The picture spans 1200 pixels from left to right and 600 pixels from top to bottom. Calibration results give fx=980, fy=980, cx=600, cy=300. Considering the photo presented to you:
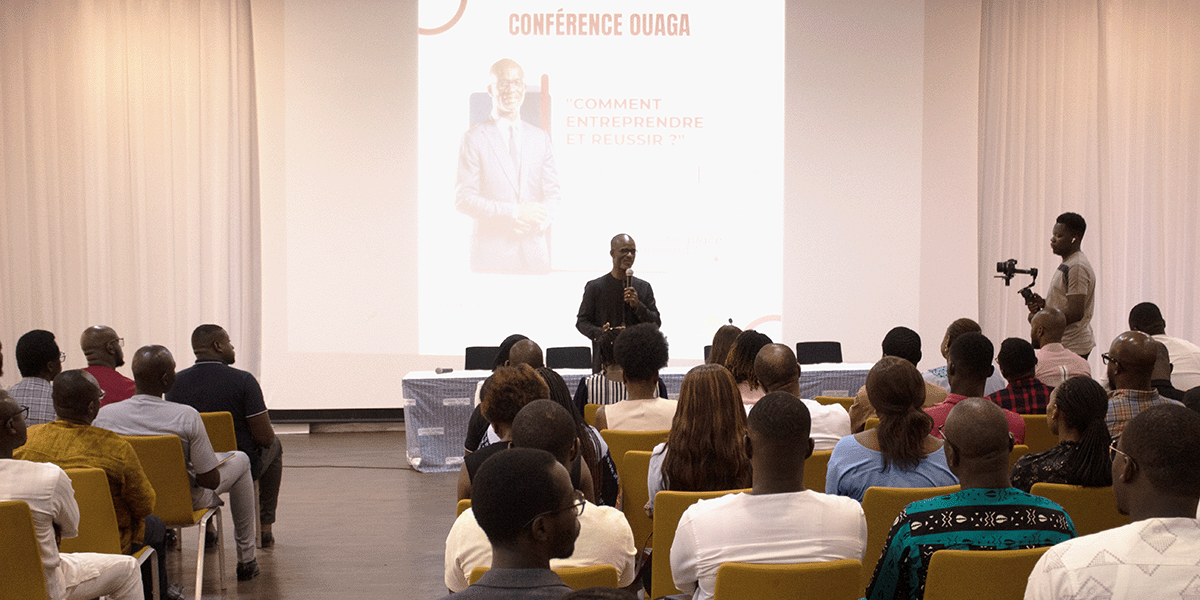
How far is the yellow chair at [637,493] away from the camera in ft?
11.2

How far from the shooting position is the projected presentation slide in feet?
26.7

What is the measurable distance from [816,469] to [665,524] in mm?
1031

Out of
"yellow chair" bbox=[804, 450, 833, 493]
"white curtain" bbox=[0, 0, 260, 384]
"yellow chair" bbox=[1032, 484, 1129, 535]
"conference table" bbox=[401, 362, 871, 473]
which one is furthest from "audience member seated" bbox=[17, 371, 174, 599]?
"white curtain" bbox=[0, 0, 260, 384]

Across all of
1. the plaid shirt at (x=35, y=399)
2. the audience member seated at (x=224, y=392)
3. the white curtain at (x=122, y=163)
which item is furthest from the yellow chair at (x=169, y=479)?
the white curtain at (x=122, y=163)

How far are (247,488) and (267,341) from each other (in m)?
3.98

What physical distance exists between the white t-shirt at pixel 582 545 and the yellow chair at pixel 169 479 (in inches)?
76.5

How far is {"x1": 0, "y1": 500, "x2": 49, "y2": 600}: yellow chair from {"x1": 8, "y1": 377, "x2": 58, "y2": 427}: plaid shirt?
6.35 ft

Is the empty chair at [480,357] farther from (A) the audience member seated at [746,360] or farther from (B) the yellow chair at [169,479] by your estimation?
(A) the audience member seated at [746,360]

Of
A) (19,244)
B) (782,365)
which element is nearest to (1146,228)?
(782,365)

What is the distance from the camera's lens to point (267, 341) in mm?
8336

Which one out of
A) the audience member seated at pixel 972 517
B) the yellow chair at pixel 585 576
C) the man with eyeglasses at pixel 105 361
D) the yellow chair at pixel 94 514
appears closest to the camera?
the yellow chair at pixel 585 576

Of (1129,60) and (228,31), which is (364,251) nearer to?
(228,31)

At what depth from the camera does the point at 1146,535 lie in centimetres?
182

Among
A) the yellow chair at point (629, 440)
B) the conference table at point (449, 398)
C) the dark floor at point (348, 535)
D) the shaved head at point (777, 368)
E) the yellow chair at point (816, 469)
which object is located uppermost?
the shaved head at point (777, 368)
